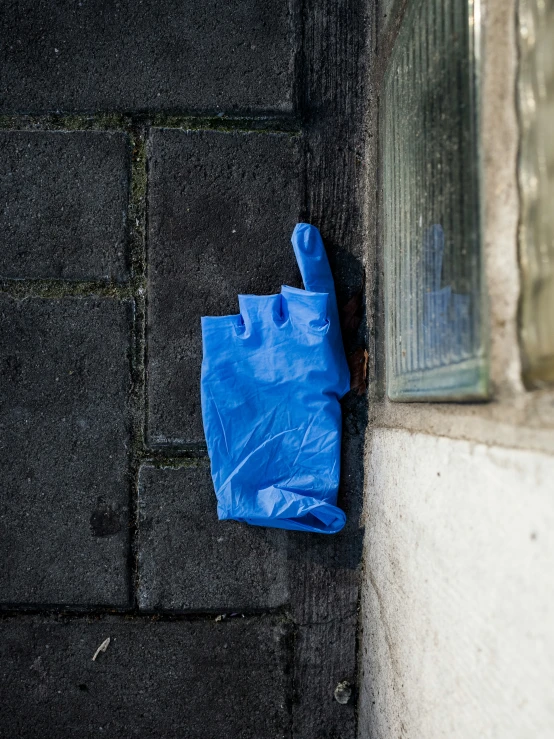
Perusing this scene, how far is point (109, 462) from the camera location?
1.72m

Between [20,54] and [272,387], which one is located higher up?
[20,54]

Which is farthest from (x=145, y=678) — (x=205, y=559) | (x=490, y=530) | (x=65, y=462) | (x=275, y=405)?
(x=490, y=530)

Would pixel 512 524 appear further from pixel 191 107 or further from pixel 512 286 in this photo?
pixel 191 107

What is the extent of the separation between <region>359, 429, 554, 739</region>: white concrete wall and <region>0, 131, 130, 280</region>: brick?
39.2 inches

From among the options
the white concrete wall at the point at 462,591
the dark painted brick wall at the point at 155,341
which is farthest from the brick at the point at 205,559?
the white concrete wall at the point at 462,591

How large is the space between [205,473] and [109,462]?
Answer: 0.29 metres

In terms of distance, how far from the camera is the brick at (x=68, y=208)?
172 centimetres

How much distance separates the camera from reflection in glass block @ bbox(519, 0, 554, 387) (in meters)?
0.77

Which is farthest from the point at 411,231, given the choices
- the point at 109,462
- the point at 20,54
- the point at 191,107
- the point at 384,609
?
the point at 20,54

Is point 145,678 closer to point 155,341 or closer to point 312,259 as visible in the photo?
point 155,341

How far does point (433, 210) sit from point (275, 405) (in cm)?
73

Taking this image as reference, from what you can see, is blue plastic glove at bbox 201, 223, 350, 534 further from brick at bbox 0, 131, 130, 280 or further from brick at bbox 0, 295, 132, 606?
brick at bbox 0, 131, 130, 280

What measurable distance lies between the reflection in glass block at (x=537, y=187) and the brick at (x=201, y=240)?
0.94 m

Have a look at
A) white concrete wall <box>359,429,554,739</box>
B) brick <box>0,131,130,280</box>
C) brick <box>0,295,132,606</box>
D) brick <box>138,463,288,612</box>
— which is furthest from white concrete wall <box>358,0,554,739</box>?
brick <box>0,131,130,280</box>
